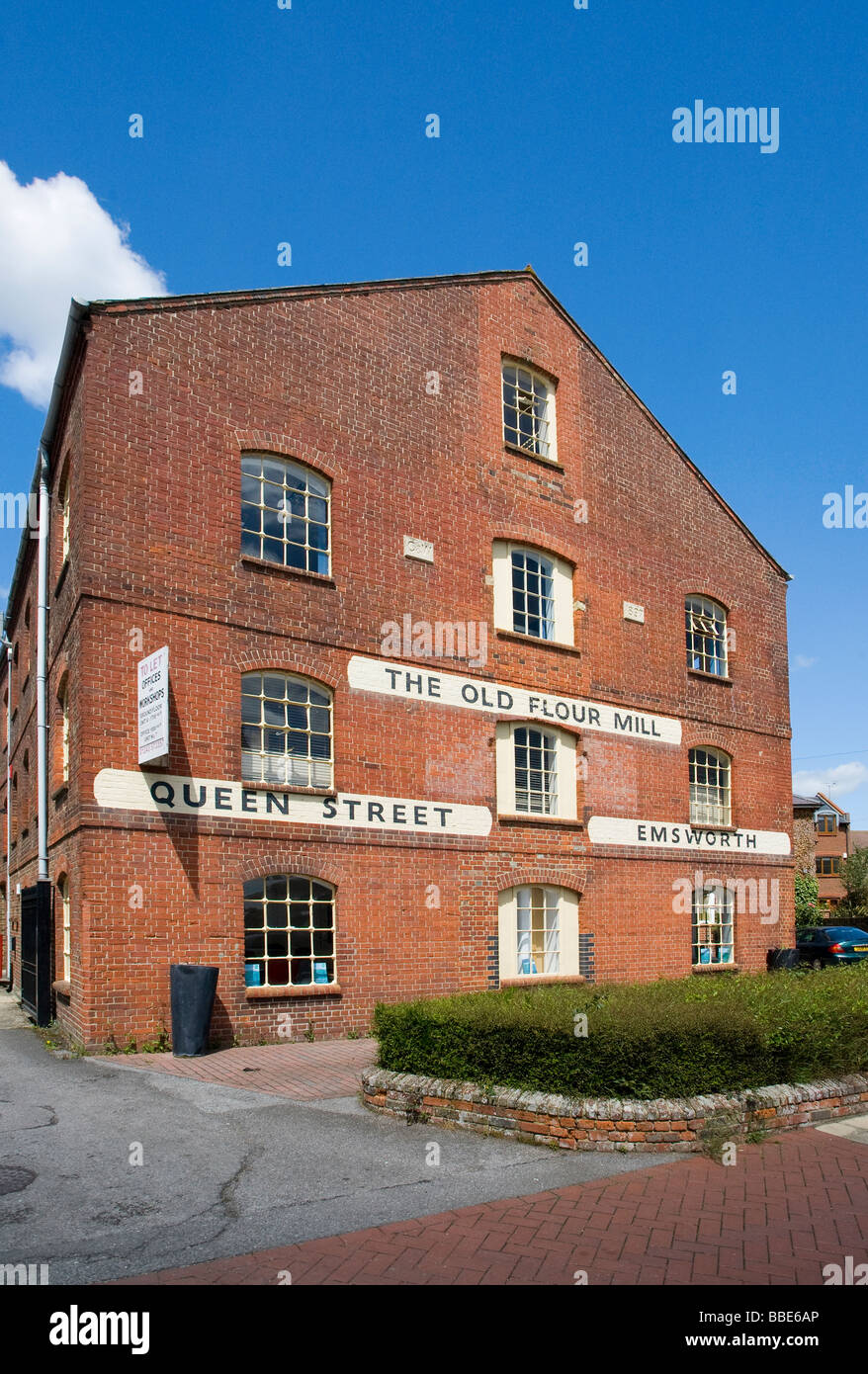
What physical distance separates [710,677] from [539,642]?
210 inches

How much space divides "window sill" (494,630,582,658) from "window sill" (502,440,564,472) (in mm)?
3104

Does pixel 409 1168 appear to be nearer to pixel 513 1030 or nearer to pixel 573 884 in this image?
pixel 513 1030

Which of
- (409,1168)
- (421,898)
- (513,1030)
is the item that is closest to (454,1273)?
(409,1168)

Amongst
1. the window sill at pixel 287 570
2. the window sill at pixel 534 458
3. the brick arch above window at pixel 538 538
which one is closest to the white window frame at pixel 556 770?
the brick arch above window at pixel 538 538

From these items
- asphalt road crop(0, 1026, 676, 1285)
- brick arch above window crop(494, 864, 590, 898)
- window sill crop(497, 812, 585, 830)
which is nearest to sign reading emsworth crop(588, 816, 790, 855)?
window sill crop(497, 812, 585, 830)

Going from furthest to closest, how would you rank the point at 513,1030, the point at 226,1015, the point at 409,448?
the point at 409,448
the point at 226,1015
the point at 513,1030

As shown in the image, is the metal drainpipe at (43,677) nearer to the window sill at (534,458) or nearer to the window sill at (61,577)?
the window sill at (61,577)

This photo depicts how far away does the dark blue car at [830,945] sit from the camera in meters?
26.3

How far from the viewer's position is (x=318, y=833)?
14406 mm

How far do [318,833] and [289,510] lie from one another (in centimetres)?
455

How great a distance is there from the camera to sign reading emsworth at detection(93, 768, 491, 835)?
41.7 ft

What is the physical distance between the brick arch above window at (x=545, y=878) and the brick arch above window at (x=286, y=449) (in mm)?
6702

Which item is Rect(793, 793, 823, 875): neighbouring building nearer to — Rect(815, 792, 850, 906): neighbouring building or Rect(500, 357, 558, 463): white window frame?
Rect(815, 792, 850, 906): neighbouring building

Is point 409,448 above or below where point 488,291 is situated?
below
